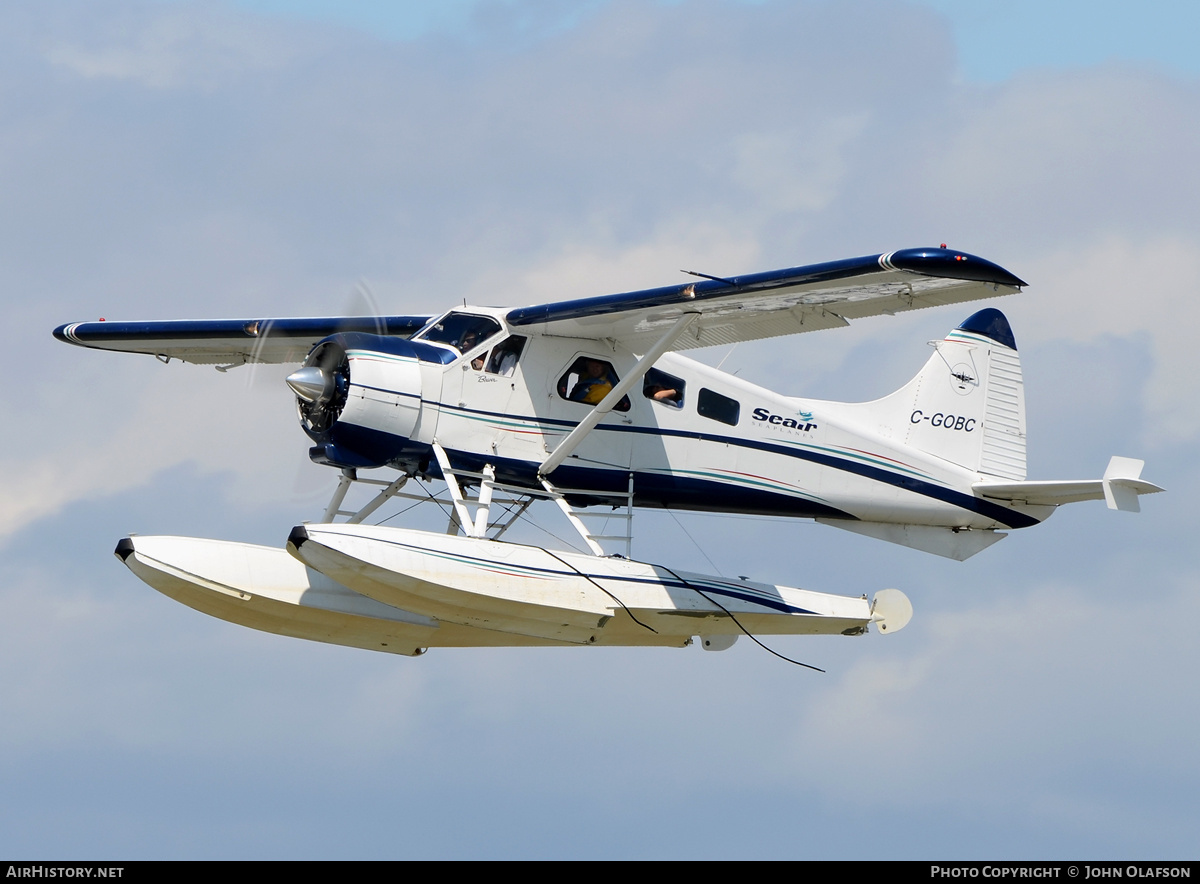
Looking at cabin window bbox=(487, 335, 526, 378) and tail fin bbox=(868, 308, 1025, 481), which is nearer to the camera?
cabin window bbox=(487, 335, 526, 378)

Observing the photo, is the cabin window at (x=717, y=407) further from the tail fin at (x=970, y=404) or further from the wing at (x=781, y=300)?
the tail fin at (x=970, y=404)

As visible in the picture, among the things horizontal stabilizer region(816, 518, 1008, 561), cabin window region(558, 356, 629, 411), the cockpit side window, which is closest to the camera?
the cockpit side window

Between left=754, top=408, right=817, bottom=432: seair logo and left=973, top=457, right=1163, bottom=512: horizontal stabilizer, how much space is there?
8.55 ft

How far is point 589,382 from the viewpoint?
20328 mm

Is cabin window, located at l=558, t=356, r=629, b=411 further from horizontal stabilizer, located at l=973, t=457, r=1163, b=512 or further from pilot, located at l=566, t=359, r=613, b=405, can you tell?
horizontal stabilizer, located at l=973, t=457, r=1163, b=512

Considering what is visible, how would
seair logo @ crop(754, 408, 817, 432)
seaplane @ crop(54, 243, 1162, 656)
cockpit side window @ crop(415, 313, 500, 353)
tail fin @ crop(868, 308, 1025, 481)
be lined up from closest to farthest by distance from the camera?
seaplane @ crop(54, 243, 1162, 656) < cockpit side window @ crop(415, 313, 500, 353) < seair logo @ crop(754, 408, 817, 432) < tail fin @ crop(868, 308, 1025, 481)

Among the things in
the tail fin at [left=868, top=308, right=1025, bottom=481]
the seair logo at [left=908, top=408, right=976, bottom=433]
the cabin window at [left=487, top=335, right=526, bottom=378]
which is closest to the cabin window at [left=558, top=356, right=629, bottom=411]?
the cabin window at [left=487, top=335, right=526, bottom=378]

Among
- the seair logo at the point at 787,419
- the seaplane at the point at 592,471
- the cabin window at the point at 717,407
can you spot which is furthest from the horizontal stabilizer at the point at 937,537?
the cabin window at the point at 717,407

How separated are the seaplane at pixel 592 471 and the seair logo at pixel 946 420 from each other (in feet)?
0.15

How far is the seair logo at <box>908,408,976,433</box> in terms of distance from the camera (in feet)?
74.3

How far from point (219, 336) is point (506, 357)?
533 cm

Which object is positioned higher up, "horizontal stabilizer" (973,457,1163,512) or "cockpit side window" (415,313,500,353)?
"cockpit side window" (415,313,500,353)

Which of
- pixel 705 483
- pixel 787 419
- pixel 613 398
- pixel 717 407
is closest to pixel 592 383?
pixel 613 398

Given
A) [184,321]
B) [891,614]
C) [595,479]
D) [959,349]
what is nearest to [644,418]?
[595,479]
